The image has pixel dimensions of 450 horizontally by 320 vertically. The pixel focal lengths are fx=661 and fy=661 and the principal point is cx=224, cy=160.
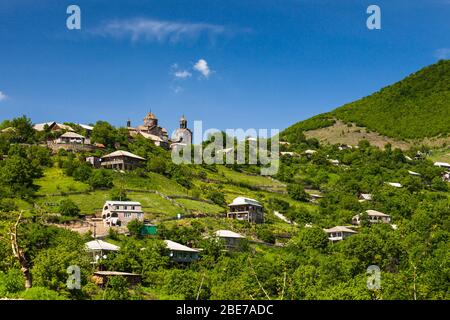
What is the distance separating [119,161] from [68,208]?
77.4ft

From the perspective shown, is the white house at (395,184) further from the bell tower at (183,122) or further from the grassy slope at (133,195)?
the bell tower at (183,122)

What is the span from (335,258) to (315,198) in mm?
38498

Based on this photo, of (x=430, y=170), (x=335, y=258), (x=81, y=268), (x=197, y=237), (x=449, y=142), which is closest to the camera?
(x=81, y=268)

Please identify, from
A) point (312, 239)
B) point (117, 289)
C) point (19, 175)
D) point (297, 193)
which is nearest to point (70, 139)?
point (19, 175)

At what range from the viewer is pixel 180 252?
2500 inches

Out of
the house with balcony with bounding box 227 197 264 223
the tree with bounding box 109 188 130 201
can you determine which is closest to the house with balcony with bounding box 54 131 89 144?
the tree with bounding box 109 188 130 201

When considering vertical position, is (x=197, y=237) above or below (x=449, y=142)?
below

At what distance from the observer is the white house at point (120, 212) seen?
72.0 metres

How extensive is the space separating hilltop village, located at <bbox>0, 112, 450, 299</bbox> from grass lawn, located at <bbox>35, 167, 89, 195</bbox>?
0.16m

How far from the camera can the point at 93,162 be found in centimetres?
9244

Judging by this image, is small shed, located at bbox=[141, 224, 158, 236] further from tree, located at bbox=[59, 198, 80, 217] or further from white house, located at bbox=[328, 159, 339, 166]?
→ white house, located at bbox=[328, 159, 339, 166]

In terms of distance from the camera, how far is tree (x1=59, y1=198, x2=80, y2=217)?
70.2 meters
